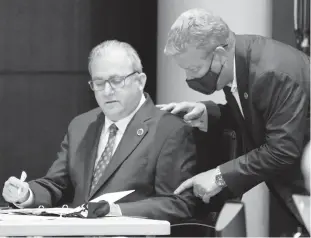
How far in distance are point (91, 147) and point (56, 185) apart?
0.79ft

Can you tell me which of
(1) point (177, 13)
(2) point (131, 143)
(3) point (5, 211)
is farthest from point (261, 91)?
(1) point (177, 13)

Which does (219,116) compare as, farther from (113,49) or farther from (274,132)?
(113,49)

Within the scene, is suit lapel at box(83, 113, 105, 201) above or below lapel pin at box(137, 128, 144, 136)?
below

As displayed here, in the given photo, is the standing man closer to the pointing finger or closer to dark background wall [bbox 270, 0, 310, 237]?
the pointing finger

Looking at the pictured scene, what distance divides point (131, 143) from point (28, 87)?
1.33m

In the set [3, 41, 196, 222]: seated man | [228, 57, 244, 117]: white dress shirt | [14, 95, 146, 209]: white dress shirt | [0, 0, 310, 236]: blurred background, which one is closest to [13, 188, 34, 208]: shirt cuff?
[3, 41, 196, 222]: seated man

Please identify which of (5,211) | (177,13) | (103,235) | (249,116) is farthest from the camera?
(177,13)

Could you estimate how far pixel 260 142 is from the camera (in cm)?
301

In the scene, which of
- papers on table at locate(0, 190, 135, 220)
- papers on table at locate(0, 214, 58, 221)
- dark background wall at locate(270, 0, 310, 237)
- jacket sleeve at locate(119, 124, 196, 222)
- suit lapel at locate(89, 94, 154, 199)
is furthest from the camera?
dark background wall at locate(270, 0, 310, 237)

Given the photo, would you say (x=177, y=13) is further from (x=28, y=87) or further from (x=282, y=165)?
(x=282, y=165)

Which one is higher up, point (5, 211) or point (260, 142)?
point (260, 142)

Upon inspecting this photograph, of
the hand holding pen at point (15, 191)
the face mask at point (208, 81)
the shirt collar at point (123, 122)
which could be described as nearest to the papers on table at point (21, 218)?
the hand holding pen at point (15, 191)

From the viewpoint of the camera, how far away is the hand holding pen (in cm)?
302

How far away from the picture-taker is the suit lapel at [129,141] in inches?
123
